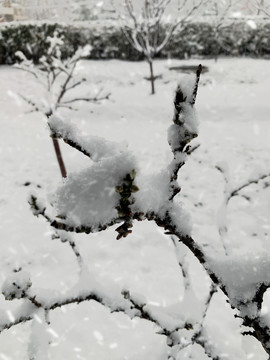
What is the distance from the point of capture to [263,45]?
564 inches

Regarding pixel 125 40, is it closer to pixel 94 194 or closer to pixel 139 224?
pixel 139 224

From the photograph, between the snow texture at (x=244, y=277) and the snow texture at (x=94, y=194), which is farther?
the snow texture at (x=244, y=277)

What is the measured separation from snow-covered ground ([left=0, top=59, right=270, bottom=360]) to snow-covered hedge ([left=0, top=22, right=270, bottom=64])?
4.69m

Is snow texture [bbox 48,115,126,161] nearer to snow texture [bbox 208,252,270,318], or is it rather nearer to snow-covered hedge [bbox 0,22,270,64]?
snow texture [bbox 208,252,270,318]

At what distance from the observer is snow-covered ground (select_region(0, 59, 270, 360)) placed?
2672 mm

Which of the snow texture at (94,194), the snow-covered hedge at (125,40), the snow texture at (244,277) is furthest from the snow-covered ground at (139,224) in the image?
the snow-covered hedge at (125,40)

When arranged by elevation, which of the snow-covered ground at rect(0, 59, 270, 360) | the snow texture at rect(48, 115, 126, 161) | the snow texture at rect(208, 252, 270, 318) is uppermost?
the snow texture at rect(48, 115, 126, 161)

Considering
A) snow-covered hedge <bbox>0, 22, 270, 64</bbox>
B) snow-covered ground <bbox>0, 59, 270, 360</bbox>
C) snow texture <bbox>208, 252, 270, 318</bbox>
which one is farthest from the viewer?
snow-covered hedge <bbox>0, 22, 270, 64</bbox>

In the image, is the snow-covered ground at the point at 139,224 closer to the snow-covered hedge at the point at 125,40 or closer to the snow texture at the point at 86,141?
the snow texture at the point at 86,141

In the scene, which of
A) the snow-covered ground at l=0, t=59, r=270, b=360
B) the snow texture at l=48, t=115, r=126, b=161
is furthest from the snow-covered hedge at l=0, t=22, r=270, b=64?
the snow texture at l=48, t=115, r=126, b=161

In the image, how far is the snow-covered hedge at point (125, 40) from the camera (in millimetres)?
14148

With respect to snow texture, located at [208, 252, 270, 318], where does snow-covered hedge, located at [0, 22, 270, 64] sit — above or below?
above

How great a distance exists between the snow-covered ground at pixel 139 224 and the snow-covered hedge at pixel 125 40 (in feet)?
15.4

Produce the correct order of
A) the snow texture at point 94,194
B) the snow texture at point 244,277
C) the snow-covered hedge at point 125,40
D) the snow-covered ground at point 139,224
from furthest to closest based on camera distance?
the snow-covered hedge at point 125,40 < the snow-covered ground at point 139,224 < the snow texture at point 244,277 < the snow texture at point 94,194
